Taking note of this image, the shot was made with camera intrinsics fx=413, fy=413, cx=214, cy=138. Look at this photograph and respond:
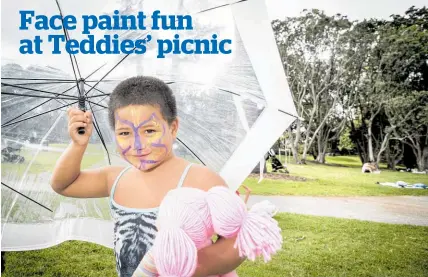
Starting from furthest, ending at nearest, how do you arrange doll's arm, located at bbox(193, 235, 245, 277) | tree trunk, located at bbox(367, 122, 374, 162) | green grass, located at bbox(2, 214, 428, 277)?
tree trunk, located at bbox(367, 122, 374, 162), green grass, located at bbox(2, 214, 428, 277), doll's arm, located at bbox(193, 235, 245, 277)

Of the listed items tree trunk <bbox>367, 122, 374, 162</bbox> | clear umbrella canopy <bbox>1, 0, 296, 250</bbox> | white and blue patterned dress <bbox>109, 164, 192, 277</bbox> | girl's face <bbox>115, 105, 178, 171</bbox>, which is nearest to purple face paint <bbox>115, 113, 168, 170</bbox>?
girl's face <bbox>115, 105, 178, 171</bbox>

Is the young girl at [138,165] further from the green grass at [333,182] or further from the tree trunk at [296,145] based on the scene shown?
the tree trunk at [296,145]

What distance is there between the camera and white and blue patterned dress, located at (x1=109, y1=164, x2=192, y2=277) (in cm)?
129

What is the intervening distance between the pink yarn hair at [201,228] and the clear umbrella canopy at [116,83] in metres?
0.46

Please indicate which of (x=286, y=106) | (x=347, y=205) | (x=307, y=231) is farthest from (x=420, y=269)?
(x=286, y=106)

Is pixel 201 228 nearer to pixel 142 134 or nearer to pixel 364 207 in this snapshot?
pixel 142 134

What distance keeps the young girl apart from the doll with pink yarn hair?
19 centimetres

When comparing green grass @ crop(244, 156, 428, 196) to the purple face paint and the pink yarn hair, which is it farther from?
the pink yarn hair

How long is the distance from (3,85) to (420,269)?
266cm

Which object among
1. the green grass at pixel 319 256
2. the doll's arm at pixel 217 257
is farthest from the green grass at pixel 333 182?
the doll's arm at pixel 217 257

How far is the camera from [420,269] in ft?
8.87

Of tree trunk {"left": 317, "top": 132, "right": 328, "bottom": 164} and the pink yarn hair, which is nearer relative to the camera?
the pink yarn hair

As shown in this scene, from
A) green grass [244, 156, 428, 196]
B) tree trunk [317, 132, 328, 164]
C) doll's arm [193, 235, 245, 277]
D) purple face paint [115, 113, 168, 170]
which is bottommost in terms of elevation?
green grass [244, 156, 428, 196]

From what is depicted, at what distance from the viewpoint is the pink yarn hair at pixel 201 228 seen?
0.99 meters
